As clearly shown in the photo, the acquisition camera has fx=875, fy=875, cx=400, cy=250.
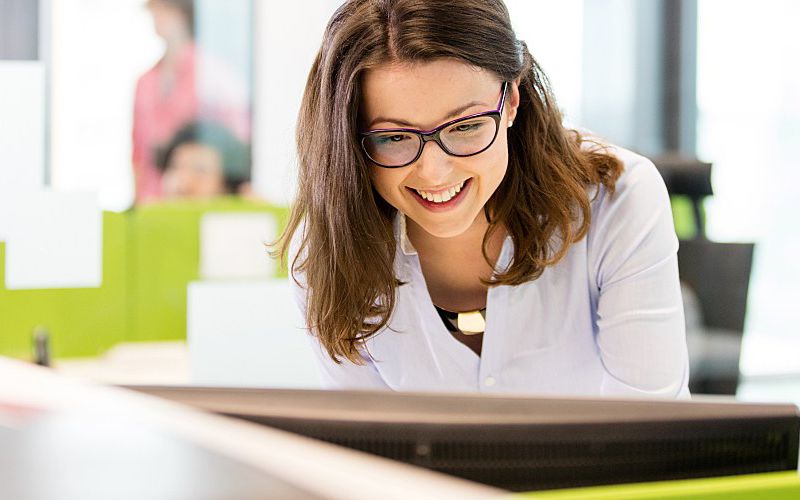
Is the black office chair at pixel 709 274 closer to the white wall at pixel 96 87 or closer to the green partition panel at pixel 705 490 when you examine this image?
the green partition panel at pixel 705 490

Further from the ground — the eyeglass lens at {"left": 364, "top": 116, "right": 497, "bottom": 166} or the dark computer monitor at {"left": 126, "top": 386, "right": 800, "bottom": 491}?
the eyeglass lens at {"left": 364, "top": 116, "right": 497, "bottom": 166}

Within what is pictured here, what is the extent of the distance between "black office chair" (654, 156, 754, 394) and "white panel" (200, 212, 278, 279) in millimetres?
1192

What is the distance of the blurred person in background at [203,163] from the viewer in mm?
4902

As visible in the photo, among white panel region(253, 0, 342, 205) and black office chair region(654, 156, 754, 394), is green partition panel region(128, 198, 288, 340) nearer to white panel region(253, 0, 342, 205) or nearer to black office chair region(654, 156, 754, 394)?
black office chair region(654, 156, 754, 394)

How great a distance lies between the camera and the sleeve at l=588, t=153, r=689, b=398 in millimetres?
1185

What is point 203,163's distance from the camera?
5.01m

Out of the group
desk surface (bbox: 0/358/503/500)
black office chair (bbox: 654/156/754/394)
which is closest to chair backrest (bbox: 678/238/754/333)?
black office chair (bbox: 654/156/754/394)

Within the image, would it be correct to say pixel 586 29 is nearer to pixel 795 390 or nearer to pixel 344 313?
pixel 795 390

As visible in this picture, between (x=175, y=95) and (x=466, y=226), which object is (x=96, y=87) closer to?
(x=175, y=95)

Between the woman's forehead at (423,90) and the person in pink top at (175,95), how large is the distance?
12.9 ft

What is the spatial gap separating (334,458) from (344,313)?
80 centimetres

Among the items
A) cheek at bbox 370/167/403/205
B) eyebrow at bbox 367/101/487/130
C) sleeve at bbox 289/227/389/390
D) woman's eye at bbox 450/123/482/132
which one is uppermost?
eyebrow at bbox 367/101/487/130

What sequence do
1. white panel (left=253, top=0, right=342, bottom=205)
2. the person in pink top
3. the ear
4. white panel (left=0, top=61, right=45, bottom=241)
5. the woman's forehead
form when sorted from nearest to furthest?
the woman's forehead, the ear, white panel (left=0, top=61, right=45, bottom=241), the person in pink top, white panel (left=253, top=0, right=342, bottom=205)

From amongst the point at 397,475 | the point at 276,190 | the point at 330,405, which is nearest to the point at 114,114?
the point at 276,190
